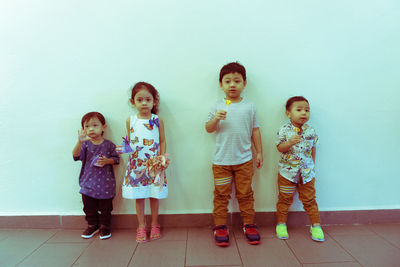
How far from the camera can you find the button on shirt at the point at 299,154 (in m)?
1.56

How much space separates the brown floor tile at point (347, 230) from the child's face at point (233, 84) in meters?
1.26

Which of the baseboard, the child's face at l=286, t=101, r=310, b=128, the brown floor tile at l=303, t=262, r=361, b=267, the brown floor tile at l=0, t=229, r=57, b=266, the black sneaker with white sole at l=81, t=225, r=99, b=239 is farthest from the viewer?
the baseboard

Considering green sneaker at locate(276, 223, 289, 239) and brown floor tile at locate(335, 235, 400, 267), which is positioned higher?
green sneaker at locate(276, 223, 289, 239)

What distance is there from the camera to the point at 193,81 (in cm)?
164

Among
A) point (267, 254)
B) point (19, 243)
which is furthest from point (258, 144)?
point (19, 243)

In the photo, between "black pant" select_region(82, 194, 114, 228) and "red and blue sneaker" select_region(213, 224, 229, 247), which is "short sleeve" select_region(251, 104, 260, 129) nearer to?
"red and blue sneaker" select_region(213, 224, 229, 247)

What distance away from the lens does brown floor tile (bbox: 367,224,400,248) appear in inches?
62.1

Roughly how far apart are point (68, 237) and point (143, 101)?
1150 mm

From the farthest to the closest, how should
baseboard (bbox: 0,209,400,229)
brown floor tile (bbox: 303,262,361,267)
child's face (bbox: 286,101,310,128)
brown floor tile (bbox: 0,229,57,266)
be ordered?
1. baseboard (bbox: 0,209,400,229)
2. child's face (bbox: 286,101,310,128)
3. brown floor tile (bbox: 0,229,57,266)
4. brown floor tile (bbox: 303,262,361,267)

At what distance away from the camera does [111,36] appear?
1.60 m

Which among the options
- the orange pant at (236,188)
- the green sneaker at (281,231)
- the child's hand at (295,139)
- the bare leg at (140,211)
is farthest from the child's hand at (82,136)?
the green sneaker at (281,231)

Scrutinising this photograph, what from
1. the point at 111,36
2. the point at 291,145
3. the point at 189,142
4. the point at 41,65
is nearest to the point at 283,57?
the point at 291,145

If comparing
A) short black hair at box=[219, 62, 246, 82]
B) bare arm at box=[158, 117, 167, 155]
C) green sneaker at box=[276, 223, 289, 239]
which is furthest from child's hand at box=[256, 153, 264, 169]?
bare arm at box=[158, 117, 167, 155]

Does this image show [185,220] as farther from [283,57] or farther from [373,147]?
[373,147]
